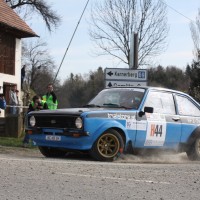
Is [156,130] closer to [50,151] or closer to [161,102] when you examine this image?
[161,102]

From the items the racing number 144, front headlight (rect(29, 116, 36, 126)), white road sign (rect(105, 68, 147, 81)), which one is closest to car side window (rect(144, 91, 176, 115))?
the racing number 144

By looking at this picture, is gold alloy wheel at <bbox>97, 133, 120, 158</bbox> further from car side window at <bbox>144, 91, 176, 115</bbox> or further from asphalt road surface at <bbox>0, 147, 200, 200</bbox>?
car side window at <bbox>144, 91, 176, 115</bbox>

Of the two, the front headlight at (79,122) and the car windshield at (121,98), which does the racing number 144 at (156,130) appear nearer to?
the car windshield at (121,98)

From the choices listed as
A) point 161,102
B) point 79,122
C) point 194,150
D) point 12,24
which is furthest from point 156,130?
point 12,24

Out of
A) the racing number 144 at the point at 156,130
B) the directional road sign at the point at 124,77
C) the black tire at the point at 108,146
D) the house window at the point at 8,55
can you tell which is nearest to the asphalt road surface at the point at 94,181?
the black tire at the point at 108,146

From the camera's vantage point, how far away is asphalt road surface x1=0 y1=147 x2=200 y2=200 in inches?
257

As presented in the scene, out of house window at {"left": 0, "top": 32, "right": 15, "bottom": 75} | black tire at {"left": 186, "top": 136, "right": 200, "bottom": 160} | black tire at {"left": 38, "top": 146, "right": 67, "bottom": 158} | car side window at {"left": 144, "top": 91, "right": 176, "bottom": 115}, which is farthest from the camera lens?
house window at {"left": 0, "top": 32, "right": 15, "bottom": 75}

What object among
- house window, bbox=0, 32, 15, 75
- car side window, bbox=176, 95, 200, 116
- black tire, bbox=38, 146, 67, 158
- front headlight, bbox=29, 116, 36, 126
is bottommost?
black tire, bbox=38, 146, 67, 158

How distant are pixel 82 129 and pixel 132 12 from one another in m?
19.5

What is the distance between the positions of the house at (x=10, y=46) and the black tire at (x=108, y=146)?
2118 cm

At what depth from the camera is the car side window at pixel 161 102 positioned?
11.2 m

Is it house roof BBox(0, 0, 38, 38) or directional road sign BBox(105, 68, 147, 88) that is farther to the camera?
house roof BBox(0, 0, 38, 38)

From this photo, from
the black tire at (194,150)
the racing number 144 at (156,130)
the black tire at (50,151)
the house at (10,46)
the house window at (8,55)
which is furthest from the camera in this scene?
the house window at (8,55)

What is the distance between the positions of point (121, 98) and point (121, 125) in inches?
38.0
